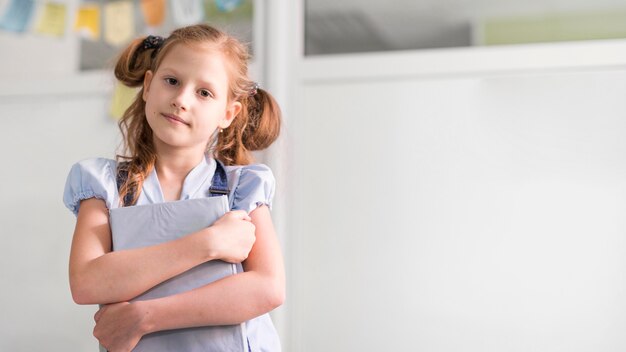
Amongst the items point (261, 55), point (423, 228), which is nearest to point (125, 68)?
point (261, 55)

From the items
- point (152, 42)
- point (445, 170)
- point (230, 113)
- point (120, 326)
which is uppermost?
point (152, 42)

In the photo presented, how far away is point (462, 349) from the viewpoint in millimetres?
1699

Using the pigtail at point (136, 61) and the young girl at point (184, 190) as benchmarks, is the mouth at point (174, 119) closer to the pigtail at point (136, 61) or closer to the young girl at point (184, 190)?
the young girl at point (184, 190)

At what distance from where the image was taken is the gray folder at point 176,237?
3.80 feet

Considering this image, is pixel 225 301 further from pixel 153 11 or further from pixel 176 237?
pixel 153 11

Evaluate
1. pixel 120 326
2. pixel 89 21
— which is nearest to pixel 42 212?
pixel 89 21

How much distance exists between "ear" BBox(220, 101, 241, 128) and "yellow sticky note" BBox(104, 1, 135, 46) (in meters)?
0.88

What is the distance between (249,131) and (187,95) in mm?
229

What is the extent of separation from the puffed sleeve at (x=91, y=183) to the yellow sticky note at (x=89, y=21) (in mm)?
1011

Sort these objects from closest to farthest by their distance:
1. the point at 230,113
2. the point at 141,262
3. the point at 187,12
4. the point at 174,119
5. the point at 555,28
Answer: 1. the point at 141,262
2. the point at 174,119
3. the point at 230,113
4. the point at 555,28
5. the point at 187,12

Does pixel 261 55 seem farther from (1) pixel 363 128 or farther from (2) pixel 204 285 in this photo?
(2) pixel 204 285

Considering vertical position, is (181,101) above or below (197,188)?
above

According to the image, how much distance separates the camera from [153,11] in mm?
2074

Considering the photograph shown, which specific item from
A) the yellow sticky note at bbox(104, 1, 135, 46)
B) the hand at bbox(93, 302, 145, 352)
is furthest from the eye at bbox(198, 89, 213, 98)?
the yellow sticky note at bbox(104, 1, 135, 46)
